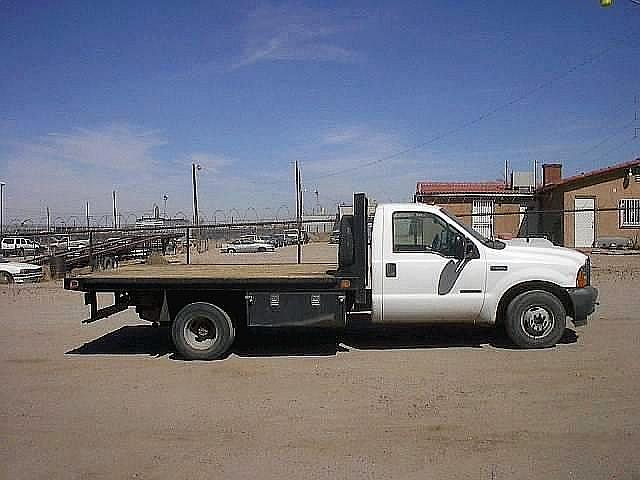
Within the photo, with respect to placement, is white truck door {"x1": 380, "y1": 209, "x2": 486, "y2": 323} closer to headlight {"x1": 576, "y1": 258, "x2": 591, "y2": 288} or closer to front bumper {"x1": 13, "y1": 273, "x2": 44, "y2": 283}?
headlight {"x1": 576, "y1": 258, "x2": 591, "y2": 288}

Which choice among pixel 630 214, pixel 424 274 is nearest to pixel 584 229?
pixel 630 214

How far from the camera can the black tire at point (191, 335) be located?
892cm

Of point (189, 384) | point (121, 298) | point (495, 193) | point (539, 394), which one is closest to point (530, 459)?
point (539, 394)

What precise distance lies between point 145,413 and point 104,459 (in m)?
1.22

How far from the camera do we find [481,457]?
5.25 meters

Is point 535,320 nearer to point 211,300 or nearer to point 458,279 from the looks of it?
point 458,279

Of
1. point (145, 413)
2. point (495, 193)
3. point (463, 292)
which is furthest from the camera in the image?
point (495, 193)

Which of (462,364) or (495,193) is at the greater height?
(495,193)

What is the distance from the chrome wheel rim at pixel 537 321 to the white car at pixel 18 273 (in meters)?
17.2

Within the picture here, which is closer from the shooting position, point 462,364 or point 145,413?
point 145,413

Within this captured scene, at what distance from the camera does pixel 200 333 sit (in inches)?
358

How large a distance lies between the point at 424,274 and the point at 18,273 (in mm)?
16319

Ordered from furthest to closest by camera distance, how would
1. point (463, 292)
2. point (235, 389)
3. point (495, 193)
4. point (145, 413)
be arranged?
1. point (495, 193)
2. point (463, 292)
3. point (235, 389)
4. point (145, 413)

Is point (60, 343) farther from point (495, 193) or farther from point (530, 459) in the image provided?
point (495, 193)
